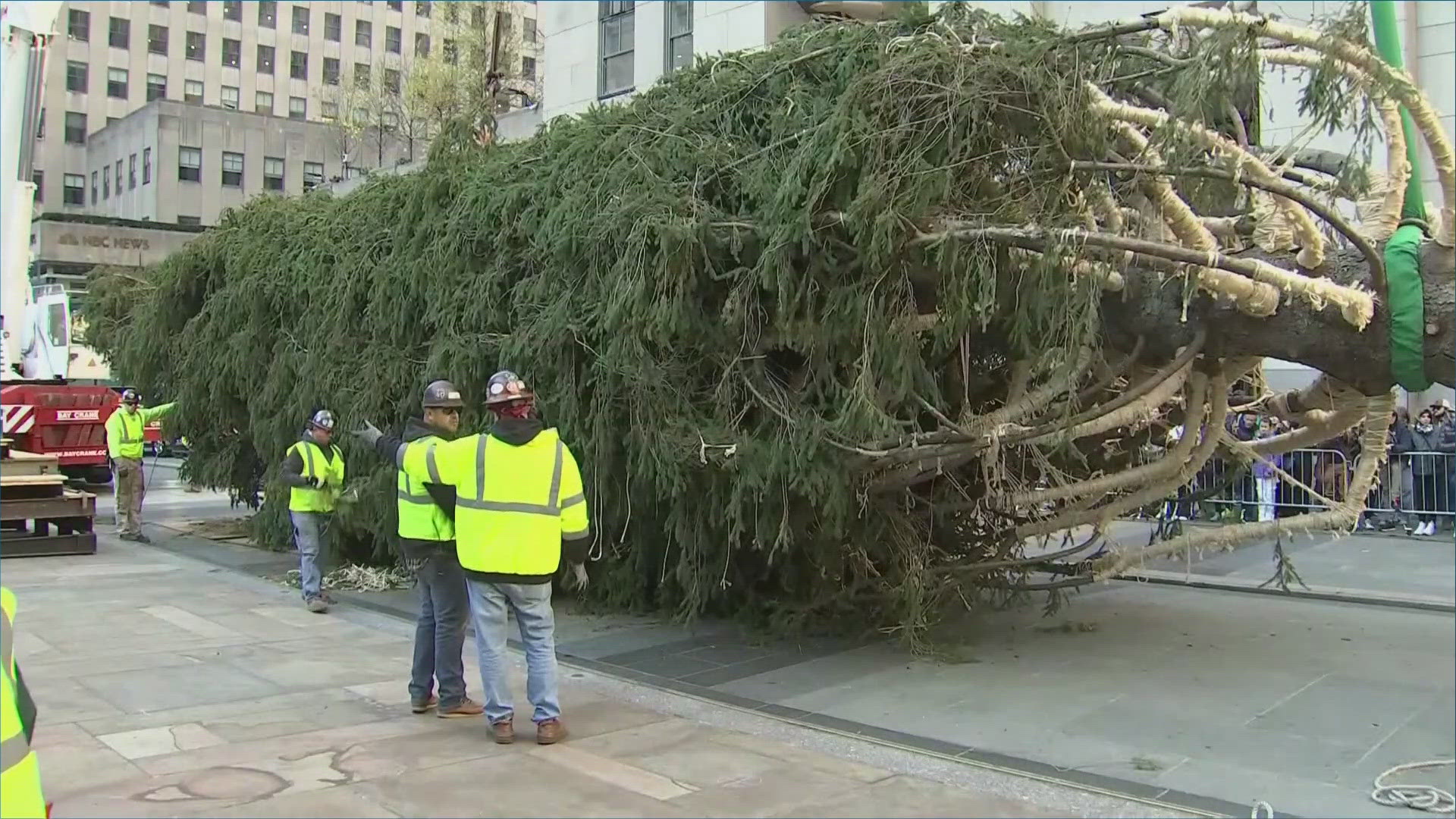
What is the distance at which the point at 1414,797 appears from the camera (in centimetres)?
489

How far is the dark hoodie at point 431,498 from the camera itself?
5.96 metres

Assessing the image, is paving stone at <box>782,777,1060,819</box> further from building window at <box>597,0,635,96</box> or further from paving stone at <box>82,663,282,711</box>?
building window at <box>597,0,635,96</box>

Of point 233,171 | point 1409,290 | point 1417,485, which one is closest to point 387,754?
point 1409,290

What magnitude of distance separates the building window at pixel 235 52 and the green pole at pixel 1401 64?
7224cm

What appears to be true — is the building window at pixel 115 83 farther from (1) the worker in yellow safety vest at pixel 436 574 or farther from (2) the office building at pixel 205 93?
(1) the worker in yellow safety vest at pixel 436 574

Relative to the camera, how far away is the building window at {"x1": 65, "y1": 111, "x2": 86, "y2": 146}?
63656 mm

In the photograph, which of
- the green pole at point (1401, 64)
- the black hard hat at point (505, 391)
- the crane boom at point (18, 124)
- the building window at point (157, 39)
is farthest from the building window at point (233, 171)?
the green pole at point (1401, 64)

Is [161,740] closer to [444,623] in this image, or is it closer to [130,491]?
[444,623]

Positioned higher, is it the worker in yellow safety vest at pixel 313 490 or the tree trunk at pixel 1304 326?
the tree trunk at pixel 1304 326

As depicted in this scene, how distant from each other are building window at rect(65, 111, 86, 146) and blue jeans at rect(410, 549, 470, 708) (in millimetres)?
69959

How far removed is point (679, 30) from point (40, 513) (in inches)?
573

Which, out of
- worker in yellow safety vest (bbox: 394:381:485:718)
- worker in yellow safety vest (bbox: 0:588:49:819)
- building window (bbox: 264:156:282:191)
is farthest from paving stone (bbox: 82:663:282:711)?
building window (bbox: 264:156:282:191)

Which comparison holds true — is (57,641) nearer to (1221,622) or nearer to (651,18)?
(1221,622)

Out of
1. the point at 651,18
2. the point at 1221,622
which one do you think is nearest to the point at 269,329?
the point at 1221,622
